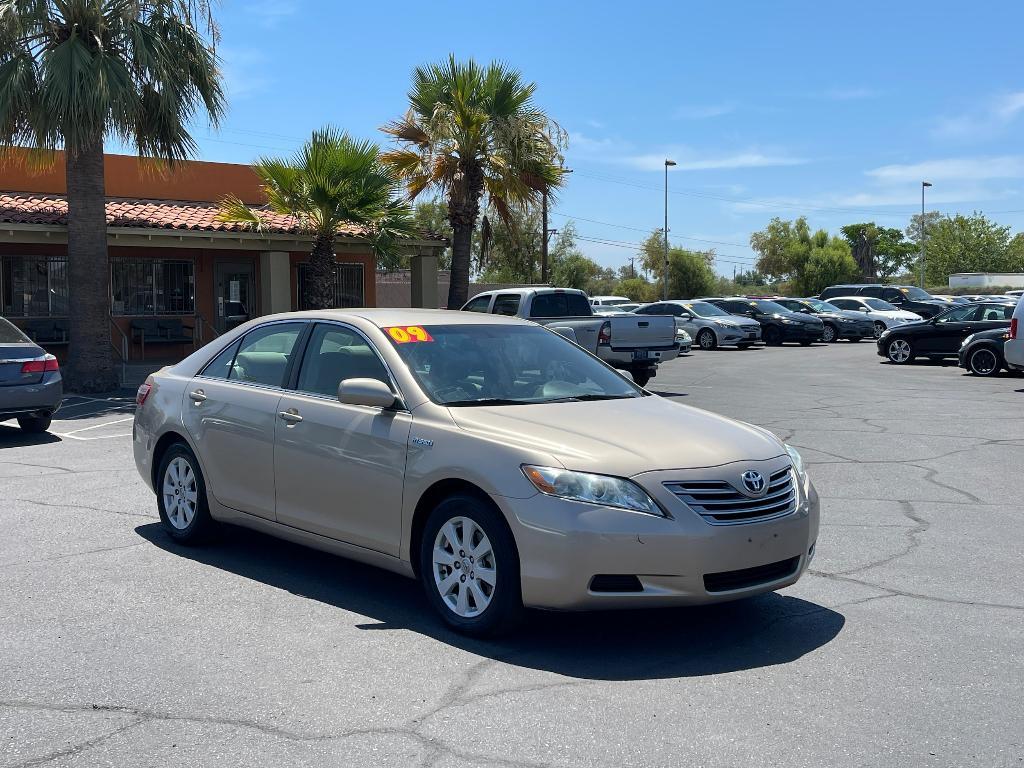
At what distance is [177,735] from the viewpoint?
4121 mm

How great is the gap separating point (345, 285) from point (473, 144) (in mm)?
5457

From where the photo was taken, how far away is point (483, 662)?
4957 millimetres

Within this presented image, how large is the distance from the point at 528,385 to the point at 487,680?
1932mm

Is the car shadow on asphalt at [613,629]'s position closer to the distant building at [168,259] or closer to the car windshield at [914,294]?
the distant building at [168,259]

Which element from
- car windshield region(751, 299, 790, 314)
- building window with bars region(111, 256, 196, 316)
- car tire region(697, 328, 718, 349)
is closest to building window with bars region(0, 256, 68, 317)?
building window with bars region(111, 256, 196, 316)

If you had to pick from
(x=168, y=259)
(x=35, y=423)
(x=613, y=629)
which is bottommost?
(x=613, y=629)

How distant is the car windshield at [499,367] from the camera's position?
5.93m

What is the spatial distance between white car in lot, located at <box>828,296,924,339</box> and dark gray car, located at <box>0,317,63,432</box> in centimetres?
3100

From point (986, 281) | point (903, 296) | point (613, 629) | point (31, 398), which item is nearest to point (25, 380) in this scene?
point (31, 398)

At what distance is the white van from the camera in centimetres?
1881

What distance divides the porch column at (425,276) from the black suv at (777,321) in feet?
41.9

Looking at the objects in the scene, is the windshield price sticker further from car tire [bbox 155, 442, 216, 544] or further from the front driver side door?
car tire [bbox 155, 442, 216, 544]

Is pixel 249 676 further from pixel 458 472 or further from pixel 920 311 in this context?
pixel 920 311

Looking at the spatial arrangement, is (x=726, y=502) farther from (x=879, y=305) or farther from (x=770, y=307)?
(x=879, y=305)
